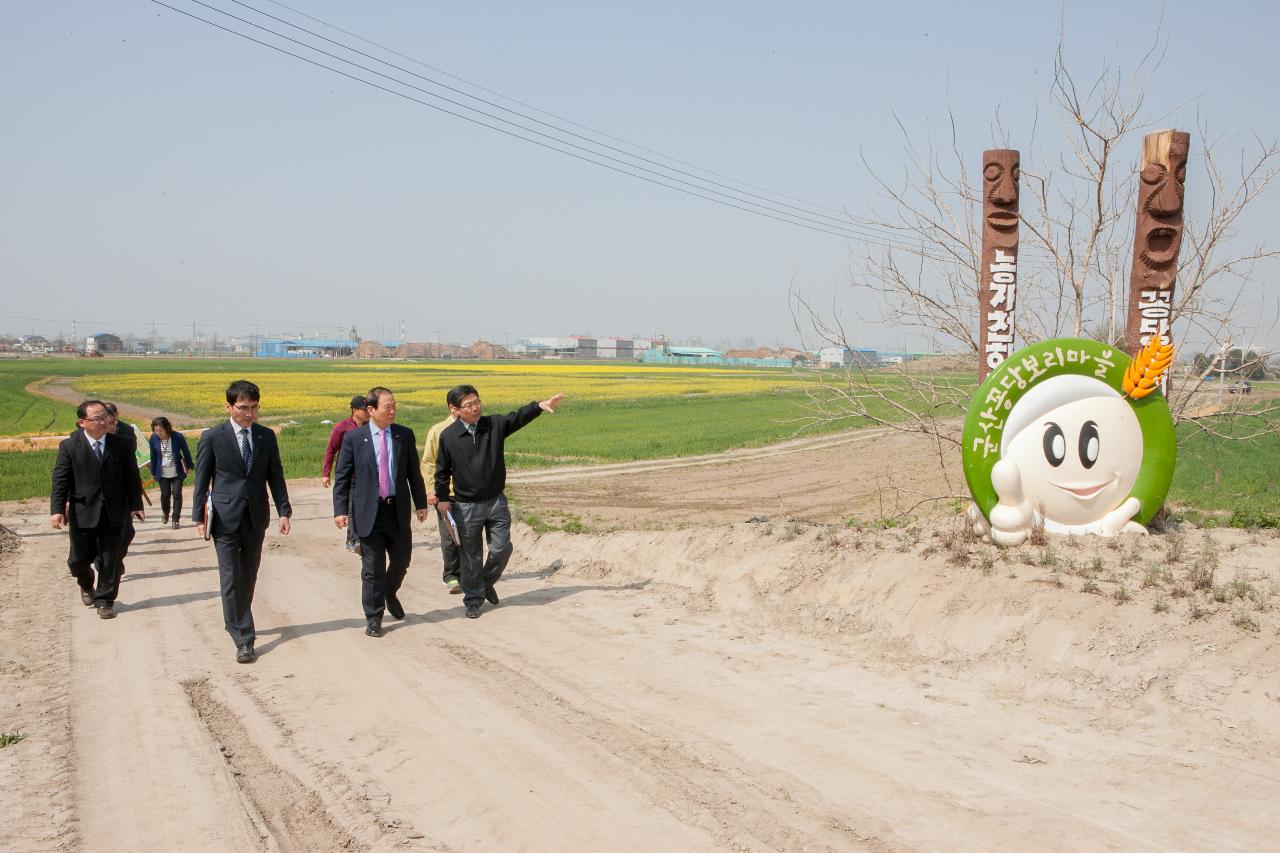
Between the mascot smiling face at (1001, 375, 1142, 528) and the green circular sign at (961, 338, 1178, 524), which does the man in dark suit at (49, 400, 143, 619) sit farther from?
the mascot smiling face at (1001, 375, 1142, 528)

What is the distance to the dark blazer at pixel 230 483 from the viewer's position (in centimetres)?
695

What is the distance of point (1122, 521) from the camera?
798cm

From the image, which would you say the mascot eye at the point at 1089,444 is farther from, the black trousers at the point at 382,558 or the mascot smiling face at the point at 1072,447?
the black trousers at the point at 382,558

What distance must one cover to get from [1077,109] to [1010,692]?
6.80 meters

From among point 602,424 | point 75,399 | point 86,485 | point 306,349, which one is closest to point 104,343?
point 306,349

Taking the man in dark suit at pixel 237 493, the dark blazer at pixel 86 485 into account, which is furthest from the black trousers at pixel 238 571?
the dark blazer at pixel 86 485

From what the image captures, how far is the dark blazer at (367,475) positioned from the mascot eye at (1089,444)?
5191mm

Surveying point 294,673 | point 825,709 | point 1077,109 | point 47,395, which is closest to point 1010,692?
point 825,709

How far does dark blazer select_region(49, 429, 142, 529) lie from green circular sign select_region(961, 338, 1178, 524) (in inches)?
275

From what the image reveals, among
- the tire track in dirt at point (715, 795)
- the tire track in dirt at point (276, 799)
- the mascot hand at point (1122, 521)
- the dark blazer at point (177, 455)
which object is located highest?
the mascot hand at point (1122, 521)

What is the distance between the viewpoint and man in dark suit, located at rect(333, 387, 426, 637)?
23.8 ft

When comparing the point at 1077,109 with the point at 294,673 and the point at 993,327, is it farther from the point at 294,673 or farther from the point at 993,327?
the point at 294,673

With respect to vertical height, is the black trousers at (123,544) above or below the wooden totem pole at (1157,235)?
below

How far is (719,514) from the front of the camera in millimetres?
15312
